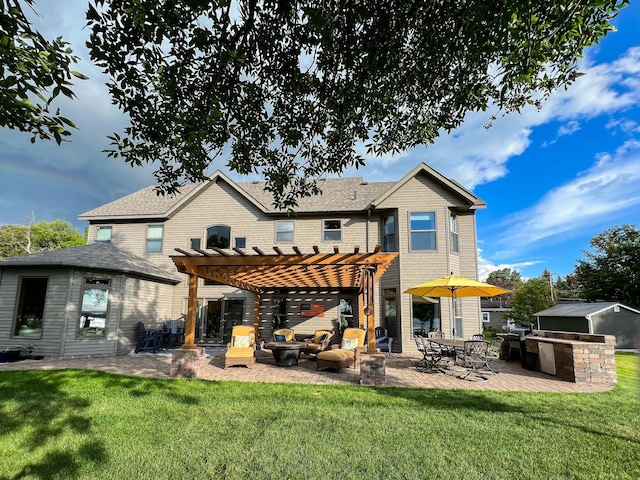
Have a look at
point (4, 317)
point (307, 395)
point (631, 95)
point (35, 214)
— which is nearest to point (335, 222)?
point (307, 395)

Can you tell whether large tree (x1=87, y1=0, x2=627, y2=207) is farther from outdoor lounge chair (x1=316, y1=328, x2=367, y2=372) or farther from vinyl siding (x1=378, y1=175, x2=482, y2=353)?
vinyl siding (x1=378, y1=175, x2=482, y2=353)

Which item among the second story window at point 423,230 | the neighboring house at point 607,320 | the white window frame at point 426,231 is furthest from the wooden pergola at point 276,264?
the neighboring house at point 607,320

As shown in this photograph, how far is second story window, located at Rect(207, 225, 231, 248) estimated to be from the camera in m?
15.9

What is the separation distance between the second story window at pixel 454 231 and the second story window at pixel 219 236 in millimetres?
10146

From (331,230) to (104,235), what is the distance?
11467mm

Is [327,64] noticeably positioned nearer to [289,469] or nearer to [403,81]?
[403,81]

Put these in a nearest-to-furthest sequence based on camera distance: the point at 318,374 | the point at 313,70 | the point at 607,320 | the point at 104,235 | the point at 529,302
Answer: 1. the point at 313,70
2. the point at 318,374
3. the point at 104,235
4. the point at 607,320
5. the point at 529,302

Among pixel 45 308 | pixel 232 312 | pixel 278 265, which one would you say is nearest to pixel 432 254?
pixel 278 265

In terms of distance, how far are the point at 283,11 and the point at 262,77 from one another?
1.72m

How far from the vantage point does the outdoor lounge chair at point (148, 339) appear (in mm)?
13031

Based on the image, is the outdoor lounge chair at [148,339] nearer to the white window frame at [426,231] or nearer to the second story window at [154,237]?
the second story window at [154,237]

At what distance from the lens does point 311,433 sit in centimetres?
471

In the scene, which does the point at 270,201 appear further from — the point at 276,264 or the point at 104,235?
the point at 276,264

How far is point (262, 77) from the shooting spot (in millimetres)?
5598
